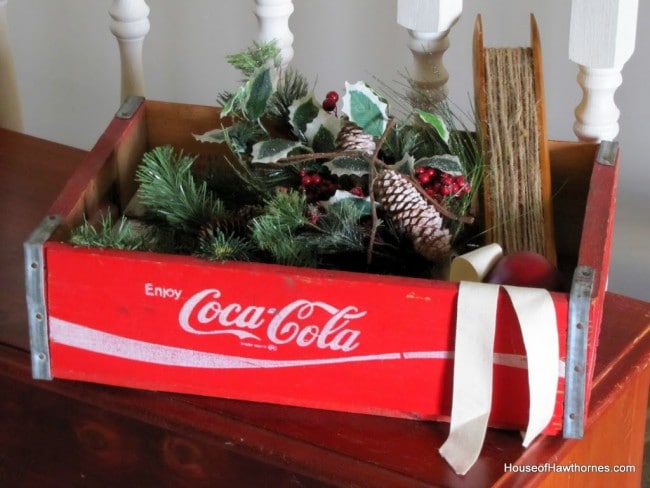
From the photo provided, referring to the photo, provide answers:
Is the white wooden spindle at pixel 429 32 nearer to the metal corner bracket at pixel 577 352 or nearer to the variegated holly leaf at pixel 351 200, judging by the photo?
the variegated holly leaf at pixel 351 200

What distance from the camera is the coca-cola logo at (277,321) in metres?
0.72

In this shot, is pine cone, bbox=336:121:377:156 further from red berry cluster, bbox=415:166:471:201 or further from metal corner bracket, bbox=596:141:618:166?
metal corner bracket, bbox=596:141:618:166

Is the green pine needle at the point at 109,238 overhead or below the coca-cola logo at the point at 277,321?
overhead

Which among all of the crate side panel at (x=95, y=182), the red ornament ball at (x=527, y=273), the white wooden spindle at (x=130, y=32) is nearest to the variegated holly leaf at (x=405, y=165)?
the red ornament ball at (x=527, y=273)

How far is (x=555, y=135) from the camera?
138 centimetres

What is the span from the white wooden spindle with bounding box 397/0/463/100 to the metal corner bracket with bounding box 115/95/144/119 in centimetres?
25

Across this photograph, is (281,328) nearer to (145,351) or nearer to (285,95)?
(145,351)

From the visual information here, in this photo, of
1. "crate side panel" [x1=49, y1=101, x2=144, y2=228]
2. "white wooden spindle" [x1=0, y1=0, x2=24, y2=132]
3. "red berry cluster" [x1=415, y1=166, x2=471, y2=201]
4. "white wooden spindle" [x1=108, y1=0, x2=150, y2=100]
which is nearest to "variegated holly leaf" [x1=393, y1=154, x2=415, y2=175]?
"red berry cluster" [x1=415, y1=166, x2=471, y2=201]

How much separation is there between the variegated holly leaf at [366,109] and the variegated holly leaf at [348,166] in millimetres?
40

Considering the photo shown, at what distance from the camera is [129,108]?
0.92 metres

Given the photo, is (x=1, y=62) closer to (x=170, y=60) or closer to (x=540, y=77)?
(x=170, y=60)

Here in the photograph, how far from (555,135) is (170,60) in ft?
2.26

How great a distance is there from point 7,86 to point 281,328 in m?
0.77

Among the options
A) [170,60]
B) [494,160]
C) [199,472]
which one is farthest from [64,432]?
[170,60]
